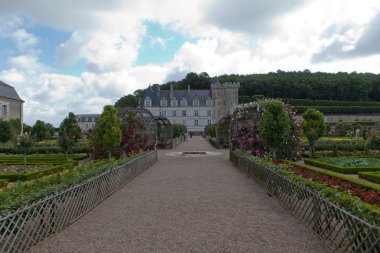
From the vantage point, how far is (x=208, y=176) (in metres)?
11.6

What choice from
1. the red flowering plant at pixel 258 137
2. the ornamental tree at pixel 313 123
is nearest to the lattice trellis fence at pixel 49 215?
the red flowering plant at pixel 258 137

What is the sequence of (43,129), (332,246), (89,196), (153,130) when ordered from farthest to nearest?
(43,129)
(153,130)
(89,196)
(332,246)

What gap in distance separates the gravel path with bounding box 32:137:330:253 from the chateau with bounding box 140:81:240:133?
66729 millimetres

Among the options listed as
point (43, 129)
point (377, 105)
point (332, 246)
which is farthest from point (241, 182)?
point (377, 105)

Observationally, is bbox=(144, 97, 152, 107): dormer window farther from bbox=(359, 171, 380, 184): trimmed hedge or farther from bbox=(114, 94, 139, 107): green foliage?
bbox=(359, 171, 380, 184): trimmed hedge

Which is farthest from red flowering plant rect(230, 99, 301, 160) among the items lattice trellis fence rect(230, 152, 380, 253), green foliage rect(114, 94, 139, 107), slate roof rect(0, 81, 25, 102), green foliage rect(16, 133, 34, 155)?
green foliage rect(114, 94, 139, 107)

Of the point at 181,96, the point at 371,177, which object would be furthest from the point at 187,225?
the point at 181,96

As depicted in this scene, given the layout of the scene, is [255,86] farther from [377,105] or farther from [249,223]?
[249,223]

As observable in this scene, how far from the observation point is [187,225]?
Result: 5.75 metres

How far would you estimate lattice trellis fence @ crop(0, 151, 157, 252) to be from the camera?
433cm

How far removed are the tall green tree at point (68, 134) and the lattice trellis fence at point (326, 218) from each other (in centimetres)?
1084

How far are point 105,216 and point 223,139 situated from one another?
73.0 ft

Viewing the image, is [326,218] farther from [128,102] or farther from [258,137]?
[128,102]

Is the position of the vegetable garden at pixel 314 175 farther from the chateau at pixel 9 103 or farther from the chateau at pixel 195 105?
the chateau at pixel 195 105
